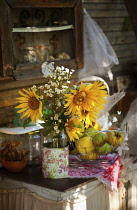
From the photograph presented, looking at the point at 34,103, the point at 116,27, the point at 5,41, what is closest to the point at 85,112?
the point at 34,103

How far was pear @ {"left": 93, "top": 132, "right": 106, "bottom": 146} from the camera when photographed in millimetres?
2426

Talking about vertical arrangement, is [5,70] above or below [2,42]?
below

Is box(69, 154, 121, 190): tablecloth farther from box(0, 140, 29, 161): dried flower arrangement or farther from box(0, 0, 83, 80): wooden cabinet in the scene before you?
box(0, 0, 83, 80): wooden cabinet

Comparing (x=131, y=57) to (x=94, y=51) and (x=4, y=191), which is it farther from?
(x=4, y=191)

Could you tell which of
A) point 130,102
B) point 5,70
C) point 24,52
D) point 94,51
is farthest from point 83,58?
point 130,102

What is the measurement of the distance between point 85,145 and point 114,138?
0.18 metres

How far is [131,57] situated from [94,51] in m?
1.24

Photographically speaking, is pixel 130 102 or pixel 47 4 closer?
pixel 47 4

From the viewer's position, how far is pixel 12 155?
2479 millimetres

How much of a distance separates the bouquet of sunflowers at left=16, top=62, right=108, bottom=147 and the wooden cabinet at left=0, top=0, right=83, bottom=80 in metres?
0.94

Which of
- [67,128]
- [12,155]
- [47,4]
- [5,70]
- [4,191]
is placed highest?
[47,4]

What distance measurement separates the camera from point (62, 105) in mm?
2270

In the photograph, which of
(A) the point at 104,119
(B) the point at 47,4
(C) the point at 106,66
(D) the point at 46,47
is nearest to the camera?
(A) the point at 104,119

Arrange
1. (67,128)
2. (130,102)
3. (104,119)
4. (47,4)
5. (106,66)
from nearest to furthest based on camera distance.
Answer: (67,128) < (104,119) < (47,4) < (106,66) < (130,102)
